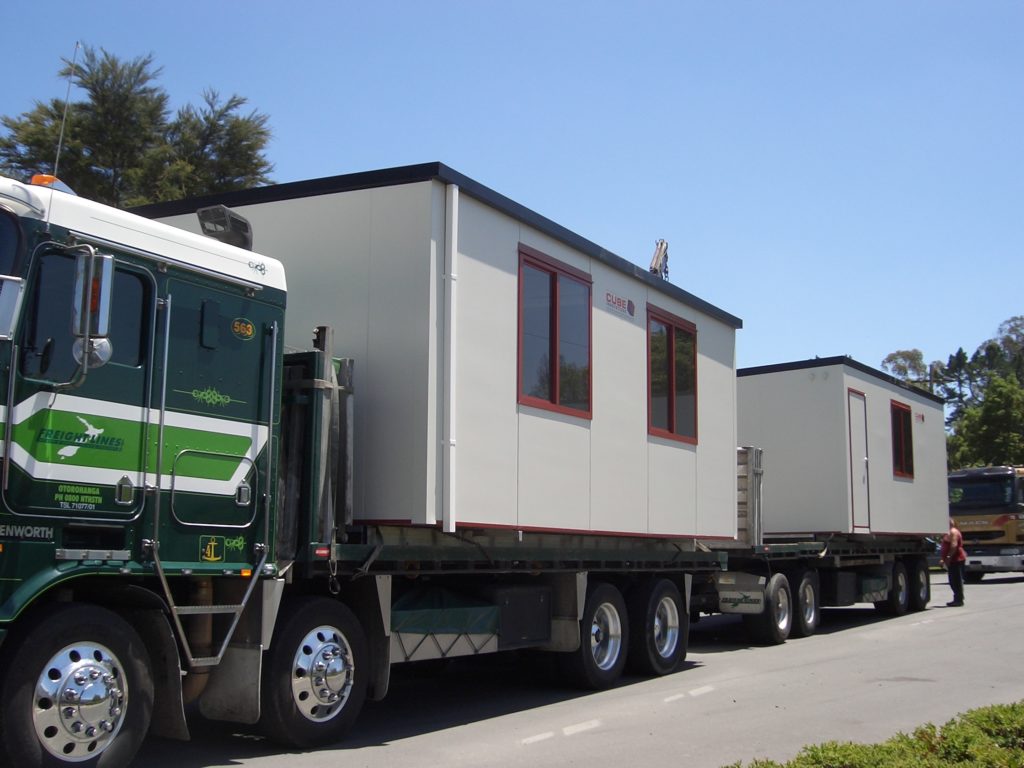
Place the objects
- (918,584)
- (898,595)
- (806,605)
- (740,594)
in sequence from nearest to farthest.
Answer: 1. (740,594)
2. (806,605)
3. (898,595)
4. (918,584)

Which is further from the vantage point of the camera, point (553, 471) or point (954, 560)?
point (954, 560)

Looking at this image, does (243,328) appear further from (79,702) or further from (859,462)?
(859,462)

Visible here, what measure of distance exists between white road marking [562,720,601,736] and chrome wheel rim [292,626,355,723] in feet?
5.88

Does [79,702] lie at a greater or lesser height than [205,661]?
lesser

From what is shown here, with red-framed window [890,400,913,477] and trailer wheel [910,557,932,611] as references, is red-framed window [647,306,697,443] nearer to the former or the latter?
red-framed window [890,400,913,477]

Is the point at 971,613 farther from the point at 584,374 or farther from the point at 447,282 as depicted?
the point at 447,282

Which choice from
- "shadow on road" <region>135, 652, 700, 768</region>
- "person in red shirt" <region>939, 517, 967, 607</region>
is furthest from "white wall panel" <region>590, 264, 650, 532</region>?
"person in red shirt" <region>939, 517, 967, 607</region>

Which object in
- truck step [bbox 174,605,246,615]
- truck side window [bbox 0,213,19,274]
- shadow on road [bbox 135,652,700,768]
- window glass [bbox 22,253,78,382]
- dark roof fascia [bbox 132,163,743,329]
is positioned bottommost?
shadow on road [bbox 135,652,700,768]

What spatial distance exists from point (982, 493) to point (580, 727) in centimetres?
2431

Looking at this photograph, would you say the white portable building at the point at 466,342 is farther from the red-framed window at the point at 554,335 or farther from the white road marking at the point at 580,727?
the white road marking at the point at 580,727

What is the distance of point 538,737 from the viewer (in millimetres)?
8500

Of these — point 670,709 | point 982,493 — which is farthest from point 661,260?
point 982,493

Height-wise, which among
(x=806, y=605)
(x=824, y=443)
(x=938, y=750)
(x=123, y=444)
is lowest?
(x=938, y=750)

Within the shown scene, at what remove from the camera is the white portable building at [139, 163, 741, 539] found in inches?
332
